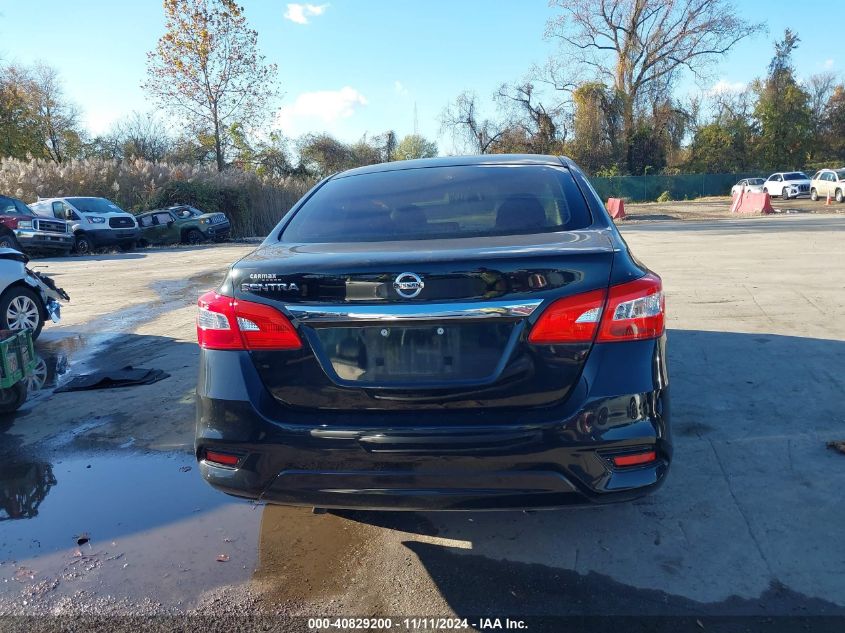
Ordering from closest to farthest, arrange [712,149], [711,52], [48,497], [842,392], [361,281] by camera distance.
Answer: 1. [361,281]
2. [48,497]
3. [842,392]
4. [711,52]
5. [712,149]

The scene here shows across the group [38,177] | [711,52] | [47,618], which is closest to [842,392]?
[47,618]

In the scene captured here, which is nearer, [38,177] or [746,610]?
[746,610]

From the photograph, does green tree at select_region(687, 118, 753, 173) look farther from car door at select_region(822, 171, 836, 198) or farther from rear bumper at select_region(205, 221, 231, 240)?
rear bumper at select_region(205, 221, 231, 240)

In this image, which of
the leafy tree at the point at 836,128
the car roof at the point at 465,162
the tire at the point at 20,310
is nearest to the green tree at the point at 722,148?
the leafy tree at the point at 836,128

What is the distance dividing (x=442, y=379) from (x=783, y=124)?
202 feet

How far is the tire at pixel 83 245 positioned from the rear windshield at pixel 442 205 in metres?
21.6

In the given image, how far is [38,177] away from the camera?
29.0 meters

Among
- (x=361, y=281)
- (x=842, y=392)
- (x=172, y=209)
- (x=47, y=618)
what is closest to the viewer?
(x=361, y=281)

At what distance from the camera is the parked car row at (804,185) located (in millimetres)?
35438

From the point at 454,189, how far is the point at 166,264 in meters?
15.7

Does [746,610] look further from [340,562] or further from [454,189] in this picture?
[454,189]

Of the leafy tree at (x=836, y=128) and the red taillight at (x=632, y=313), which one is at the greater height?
the leafy tree at (x=836, y=128)

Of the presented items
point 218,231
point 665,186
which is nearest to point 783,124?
point 665,186

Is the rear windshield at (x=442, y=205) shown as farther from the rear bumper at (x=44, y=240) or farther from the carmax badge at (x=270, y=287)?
the rear bumper at (x=44, y=240)
